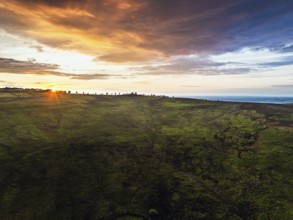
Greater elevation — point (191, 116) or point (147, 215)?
point (191, 116)

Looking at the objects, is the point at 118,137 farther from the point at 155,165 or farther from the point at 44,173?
the point at 44,173

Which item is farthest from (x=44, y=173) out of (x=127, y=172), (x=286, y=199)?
(x=286, y=199)

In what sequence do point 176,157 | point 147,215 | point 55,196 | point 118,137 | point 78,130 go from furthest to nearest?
point 78,130 < point 118,137 < point 176,157 < point 55,196 < point 147,215

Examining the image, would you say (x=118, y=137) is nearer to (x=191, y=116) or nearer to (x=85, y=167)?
(x=85, y=167)

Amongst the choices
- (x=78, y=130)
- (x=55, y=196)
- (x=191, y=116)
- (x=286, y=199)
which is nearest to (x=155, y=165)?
(x=55, y=196)

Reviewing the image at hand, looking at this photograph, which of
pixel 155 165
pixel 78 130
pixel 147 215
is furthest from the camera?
pixel 78 130

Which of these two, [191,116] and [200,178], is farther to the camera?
[191,116]

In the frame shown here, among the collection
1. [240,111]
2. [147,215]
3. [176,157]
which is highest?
[240,111]
